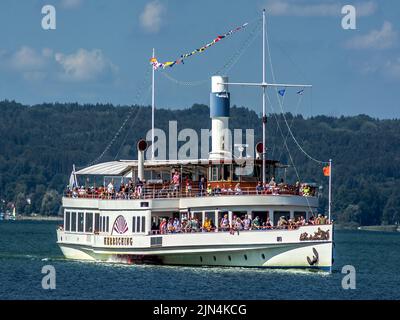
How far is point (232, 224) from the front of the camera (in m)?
62.9

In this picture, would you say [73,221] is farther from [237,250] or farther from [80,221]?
[237,250]

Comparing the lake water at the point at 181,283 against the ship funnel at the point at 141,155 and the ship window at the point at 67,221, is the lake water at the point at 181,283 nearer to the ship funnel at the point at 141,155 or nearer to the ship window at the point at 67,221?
the ship window at the point at 67,221

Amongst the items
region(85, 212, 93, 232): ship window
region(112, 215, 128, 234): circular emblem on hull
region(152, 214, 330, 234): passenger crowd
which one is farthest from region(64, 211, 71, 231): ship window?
region(152, 214, 330, 234): passenger crowd

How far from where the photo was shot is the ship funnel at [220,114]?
6856 centimetres

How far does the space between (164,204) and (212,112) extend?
5.96 metres

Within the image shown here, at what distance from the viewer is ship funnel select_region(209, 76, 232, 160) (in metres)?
68.6

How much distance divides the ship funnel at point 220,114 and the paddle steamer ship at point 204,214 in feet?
0.16

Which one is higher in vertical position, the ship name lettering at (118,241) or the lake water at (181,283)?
the ship name lettering at (118,241)

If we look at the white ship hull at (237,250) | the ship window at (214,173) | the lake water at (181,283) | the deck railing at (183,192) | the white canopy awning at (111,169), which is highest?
the white canopy awning at (111,169)

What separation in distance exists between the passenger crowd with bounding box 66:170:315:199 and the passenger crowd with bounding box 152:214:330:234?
1.17 metres

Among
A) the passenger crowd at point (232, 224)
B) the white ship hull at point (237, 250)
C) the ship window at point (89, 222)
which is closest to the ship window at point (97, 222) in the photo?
the ship window at point (89, 222)

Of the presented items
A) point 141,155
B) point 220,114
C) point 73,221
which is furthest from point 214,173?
point 73,221
